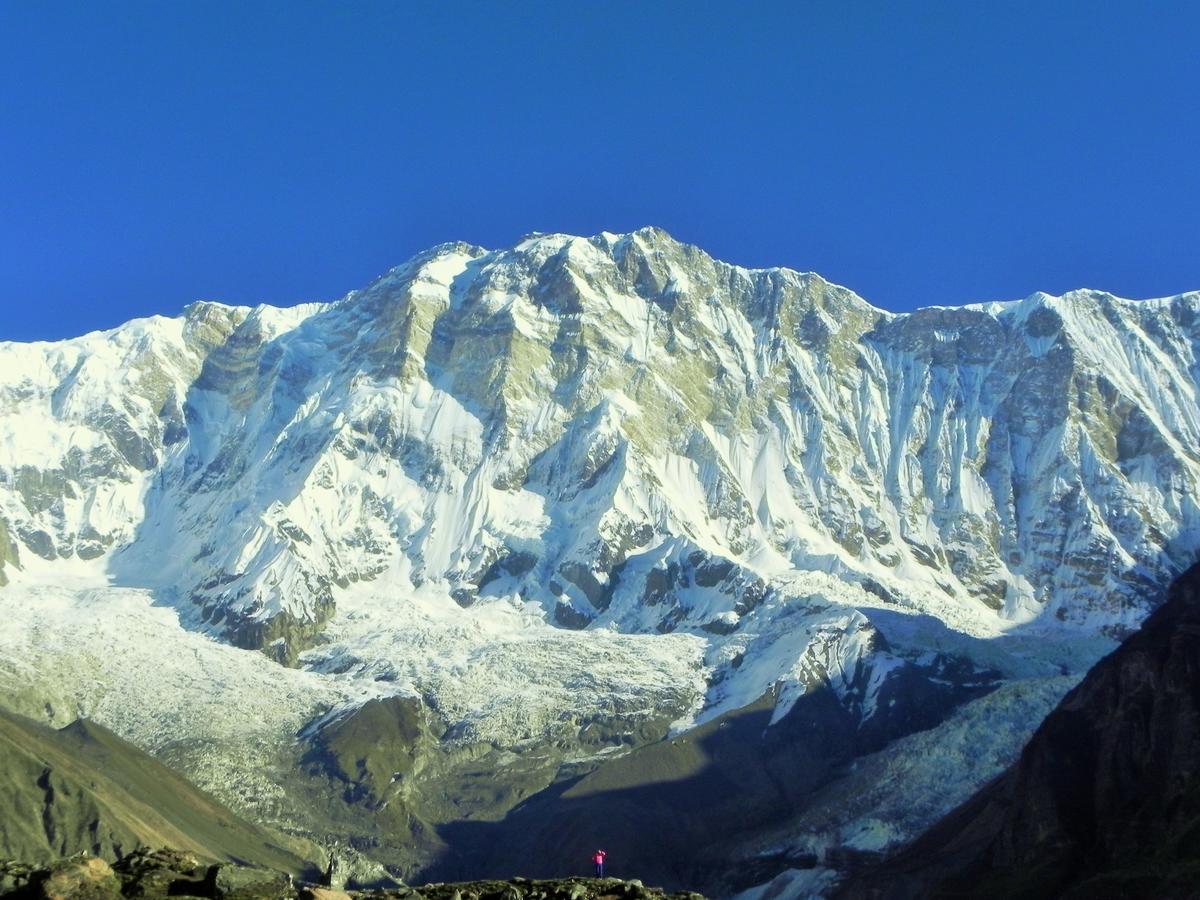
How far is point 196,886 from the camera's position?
60125 mm

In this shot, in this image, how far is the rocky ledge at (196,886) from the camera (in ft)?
186

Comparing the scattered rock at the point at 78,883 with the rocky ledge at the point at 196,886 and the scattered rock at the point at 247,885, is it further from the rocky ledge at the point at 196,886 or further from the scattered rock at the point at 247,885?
the scattered rock at the point at 247,885

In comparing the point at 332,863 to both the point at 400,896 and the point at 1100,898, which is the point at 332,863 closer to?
the point at 400,896

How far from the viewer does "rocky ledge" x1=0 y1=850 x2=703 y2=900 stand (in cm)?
5684

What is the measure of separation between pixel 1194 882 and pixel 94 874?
118468 mm

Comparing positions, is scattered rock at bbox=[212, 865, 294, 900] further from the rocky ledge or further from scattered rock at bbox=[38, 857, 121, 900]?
scattered rock at bbox=[38, 857, 121, 900]

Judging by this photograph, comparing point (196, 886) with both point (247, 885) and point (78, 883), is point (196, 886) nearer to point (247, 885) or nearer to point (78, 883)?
point (247, 885)

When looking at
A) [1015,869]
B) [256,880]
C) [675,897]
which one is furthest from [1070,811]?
[256,880]

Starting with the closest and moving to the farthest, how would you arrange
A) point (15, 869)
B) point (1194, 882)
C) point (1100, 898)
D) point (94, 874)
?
point (94, 874) → point (15, 869) → point (1194, 882) → point (1100, 898)

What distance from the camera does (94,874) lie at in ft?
188

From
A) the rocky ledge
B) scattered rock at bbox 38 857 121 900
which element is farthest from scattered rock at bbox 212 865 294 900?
scattered rock at bbox 38 857 121 900

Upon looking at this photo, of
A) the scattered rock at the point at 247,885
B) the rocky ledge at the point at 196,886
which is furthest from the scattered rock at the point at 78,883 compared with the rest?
the scattered rock at the point at 247,885

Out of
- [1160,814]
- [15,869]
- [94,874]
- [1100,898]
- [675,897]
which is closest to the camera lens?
[94,874]

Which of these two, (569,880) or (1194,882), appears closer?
(569,880)
